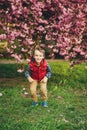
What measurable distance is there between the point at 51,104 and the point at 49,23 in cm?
269

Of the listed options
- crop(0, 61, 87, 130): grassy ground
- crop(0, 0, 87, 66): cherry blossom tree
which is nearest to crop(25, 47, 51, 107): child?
crop(0, 61, 87, 130): grassy ground

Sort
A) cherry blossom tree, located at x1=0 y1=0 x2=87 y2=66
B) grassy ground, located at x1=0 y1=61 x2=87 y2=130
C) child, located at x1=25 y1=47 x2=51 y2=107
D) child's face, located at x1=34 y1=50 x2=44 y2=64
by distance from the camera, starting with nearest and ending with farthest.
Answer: grassy ground, located at x1=0 y1=61 x2=87 y2=130 → child's face, located at x1=34 y1=50 x2=44 y2=64 → child, located at x1=25 y1=47 x2=51 y2=107 → cherry blossom tree, located at x1=0 y1=0 x2=87 y2=66

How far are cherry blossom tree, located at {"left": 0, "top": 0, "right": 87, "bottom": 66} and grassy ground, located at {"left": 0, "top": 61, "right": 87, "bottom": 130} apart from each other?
107 cm

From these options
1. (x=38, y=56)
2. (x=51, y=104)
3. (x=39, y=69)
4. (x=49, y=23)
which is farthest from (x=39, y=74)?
(x=49, y=23)

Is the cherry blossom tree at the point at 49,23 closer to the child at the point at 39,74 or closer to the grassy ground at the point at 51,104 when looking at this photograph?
the grassy ground at the point at 51,104

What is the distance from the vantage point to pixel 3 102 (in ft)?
35.6

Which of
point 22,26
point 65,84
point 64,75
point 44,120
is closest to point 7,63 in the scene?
point 64,75

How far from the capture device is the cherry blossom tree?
11.6 metres

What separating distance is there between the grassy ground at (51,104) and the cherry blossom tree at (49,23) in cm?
107

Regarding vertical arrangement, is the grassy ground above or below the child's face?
below

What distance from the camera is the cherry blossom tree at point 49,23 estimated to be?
38.0 feet

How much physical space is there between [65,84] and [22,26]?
2642mm

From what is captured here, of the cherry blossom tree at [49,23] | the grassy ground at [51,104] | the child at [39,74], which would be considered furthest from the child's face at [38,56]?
the cherry blossom tree at [49,23]

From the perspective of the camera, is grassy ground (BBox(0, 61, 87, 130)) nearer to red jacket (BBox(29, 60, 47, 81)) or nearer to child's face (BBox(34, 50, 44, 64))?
red jacket (BBox(29, 60, 47, 81))
